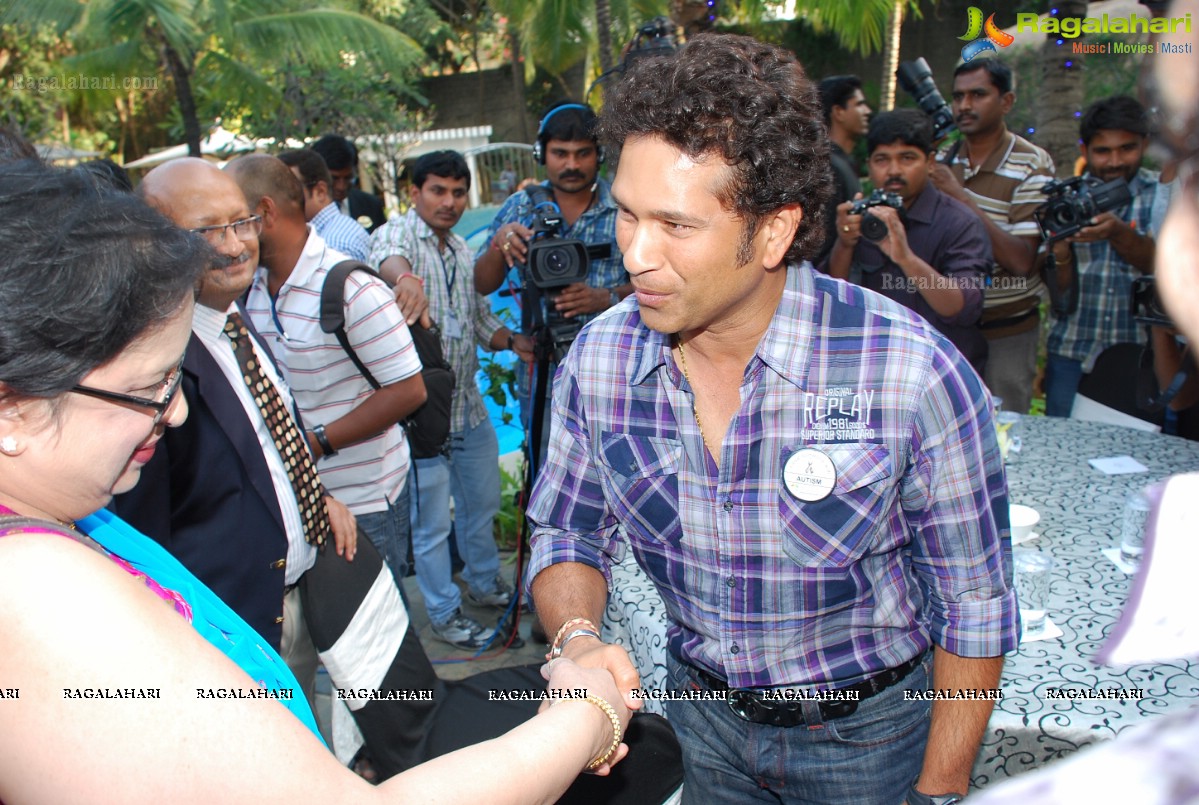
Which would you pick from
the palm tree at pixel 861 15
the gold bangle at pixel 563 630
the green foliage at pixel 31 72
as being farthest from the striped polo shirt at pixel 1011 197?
the green foliage at pixel 31 72

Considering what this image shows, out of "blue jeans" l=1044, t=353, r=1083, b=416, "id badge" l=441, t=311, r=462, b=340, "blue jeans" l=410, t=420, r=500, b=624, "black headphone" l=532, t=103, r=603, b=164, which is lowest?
"blue jeans" l=410, t=420, r=500, b=624

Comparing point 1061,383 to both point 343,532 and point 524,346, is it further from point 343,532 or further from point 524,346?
point 343,532

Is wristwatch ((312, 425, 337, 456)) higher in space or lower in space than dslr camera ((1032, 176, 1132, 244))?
lower

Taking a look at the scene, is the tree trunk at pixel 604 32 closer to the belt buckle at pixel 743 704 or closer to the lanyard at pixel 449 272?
the lanyard at pixel 449 272

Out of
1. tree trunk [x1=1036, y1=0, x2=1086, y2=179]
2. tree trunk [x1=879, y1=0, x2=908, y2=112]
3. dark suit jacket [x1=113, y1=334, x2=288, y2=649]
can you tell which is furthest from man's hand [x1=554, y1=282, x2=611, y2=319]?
tree trunk [x1=879, y1=0, x2=908, y2=112]

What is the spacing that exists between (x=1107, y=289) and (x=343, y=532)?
153 inches

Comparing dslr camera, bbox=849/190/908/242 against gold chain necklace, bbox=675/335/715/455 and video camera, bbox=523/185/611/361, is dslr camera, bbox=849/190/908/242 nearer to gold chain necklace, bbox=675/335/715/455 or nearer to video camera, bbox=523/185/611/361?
video camera, bbox=523/185/611/361

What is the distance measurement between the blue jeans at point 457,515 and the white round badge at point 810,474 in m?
2.69

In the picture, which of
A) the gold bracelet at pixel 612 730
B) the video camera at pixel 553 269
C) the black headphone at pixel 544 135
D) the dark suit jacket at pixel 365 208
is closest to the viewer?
the gold bracelet at pixel 612 730

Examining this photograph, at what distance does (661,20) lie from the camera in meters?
4.08

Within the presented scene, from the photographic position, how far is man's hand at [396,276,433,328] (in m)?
3.33

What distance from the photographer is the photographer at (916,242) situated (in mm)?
3488

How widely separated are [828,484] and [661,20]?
11.1ft

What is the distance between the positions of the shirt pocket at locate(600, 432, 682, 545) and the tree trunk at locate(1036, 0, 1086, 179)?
19.5ft
